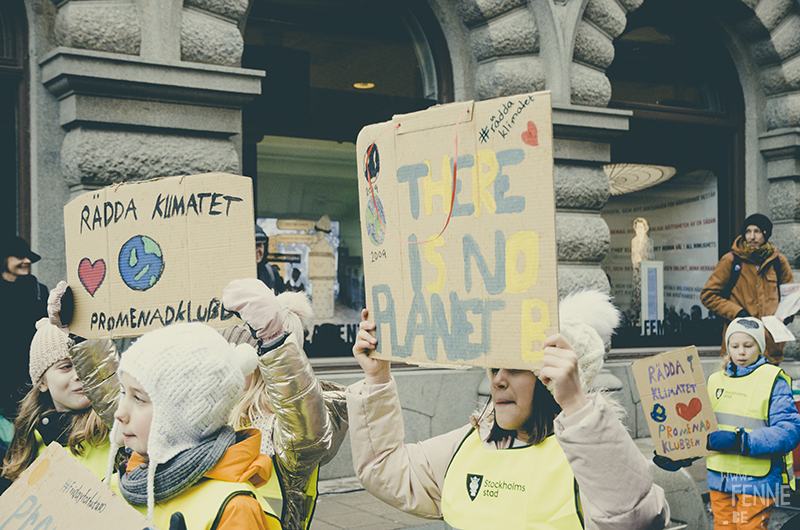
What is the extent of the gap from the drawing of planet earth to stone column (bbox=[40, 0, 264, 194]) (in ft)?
8.76

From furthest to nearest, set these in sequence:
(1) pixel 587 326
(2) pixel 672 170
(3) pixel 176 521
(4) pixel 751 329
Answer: (2) pixel 672 170 → (4) pixel 751 329 → (1) pixel 587 326 → (3) pixel 176 521

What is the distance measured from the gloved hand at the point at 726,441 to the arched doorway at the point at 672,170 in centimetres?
392

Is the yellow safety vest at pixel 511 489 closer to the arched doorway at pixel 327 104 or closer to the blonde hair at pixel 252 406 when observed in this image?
the blonde hair at pixel 252 406

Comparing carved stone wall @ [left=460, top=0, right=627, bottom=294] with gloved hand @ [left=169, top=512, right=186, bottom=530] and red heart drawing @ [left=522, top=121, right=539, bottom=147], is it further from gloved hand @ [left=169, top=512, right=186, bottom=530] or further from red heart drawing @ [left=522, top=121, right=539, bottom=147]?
gloved hand @ [left=169, top=512, right=186, bottom=530]

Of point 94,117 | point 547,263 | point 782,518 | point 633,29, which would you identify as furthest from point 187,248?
point 633,29

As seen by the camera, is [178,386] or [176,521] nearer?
[176,521]

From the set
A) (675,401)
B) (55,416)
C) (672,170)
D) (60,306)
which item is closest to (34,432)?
(55,416)

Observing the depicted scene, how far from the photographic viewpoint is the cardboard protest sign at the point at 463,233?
1754 mm

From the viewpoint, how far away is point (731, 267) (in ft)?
24.1

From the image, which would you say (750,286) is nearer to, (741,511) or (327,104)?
(741,511)

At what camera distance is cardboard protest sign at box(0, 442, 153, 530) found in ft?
5.40

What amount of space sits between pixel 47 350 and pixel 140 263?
0.52 metres

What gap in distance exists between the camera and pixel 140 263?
2740 millimetres

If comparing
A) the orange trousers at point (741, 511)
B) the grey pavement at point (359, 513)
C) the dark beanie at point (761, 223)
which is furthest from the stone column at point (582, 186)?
the orange trousers at point (741, 511)
